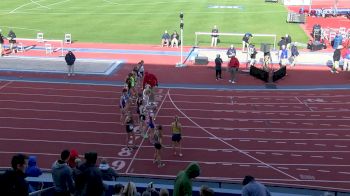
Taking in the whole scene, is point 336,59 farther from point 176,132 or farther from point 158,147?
point 158,147

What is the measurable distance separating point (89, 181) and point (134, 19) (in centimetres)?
3731

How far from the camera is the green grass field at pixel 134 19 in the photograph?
123 ft

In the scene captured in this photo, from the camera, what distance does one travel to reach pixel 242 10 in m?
49.9

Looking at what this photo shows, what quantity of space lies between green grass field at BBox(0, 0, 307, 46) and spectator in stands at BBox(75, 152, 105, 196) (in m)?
28.2

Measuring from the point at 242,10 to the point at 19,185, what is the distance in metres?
45.3

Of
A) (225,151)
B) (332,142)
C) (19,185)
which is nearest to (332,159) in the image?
(332,142)

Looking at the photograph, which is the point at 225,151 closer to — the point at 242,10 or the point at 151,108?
the point at 151,108

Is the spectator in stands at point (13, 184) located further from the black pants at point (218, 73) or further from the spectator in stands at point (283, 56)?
the spectator in stands at point (283, 56)

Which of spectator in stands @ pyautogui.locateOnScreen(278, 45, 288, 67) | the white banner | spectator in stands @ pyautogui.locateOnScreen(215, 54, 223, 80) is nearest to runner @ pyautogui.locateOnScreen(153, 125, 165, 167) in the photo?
spectator in stands @ pyautogui.locateOnScreen(215, 54, 223, 80)

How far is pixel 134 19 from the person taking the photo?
4375 centimetres

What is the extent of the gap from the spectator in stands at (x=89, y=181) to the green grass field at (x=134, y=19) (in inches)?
1110

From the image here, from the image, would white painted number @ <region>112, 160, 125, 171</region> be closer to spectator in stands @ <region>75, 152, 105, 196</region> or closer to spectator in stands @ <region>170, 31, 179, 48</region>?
spectator in stands @ <region>75, 152, 105, 196</region>

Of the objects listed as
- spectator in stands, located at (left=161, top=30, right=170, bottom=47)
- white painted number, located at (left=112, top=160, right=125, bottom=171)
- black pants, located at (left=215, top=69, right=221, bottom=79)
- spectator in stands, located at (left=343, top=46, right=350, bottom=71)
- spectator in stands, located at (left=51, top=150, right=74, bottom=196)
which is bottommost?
white painted number, located at (left=112, top=160, right=125, bottom=171)

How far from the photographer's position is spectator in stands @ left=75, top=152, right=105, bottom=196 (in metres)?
7.36
